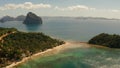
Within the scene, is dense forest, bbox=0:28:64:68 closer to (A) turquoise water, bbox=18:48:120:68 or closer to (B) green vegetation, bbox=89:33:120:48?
(A) turquoise water, bbox=18:48:120:68

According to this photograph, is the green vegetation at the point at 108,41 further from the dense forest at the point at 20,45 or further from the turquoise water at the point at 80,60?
the dense forest at the point at 20,45

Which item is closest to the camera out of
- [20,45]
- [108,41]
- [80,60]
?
[80,60]

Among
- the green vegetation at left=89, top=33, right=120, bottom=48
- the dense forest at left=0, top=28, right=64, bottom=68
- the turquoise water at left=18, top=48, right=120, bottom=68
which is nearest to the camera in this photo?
the turquoise water at left=18, top=48, right=120, bottom=68

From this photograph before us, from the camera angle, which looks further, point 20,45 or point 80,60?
point 20,45

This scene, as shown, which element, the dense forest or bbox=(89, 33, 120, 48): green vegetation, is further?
bbox=(89, 33, 120, 48): green vegetation

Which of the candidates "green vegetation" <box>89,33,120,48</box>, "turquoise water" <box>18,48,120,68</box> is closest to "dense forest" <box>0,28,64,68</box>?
"turquoise water" <box>18,48,120,68</box>

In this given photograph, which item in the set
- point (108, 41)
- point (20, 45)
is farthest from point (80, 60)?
point (108, 41)

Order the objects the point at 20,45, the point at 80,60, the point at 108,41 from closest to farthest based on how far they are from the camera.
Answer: the point at 80,60 → the point at 20,45 → the point at 108,41

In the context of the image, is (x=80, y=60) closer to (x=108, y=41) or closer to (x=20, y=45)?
(x=20, y=45)

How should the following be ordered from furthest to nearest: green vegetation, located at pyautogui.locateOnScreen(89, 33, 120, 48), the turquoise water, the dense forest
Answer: green vegetation, located at pyautogui.locateOnScreen(89, 33, 120, 48), the dense forest, the turquoise water
